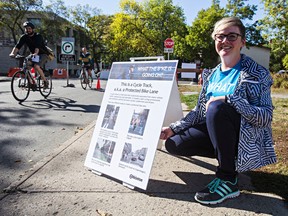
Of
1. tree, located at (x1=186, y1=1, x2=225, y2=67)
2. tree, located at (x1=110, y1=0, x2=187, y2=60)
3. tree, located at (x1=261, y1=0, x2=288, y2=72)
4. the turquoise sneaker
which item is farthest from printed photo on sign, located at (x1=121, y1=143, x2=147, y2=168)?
tree, located at (x1=110, y1=0, x2=187, y2=60)

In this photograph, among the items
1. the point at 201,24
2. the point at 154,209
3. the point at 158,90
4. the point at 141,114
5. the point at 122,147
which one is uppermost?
the point at 201,24

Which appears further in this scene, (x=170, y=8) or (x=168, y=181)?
(x=170, y=8)

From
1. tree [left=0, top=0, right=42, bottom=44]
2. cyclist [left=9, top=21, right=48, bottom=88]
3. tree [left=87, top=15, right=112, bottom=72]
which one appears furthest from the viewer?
tree [left=87, top=15, right=112, bottom=72]

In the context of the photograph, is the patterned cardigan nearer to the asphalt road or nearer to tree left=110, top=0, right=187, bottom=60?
the asphalt road

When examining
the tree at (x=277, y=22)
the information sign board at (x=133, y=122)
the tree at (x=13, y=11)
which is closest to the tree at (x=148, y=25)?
the tree at (x=13, y=11)

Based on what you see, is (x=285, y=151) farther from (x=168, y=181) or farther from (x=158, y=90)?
(x=158, y=90)

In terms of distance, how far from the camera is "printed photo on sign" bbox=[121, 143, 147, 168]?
7.68 ft

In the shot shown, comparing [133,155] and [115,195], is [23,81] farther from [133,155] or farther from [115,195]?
[115,195]

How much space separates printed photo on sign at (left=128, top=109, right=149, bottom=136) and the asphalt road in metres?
1.23

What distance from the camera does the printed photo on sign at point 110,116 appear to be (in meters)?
2.70

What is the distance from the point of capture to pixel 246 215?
1.99 meters

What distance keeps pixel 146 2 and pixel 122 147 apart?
42996 millimetres

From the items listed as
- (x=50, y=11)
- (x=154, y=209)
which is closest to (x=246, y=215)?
(x=154, y=209)

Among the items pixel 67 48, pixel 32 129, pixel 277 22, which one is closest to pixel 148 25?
pixel 277 22
